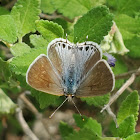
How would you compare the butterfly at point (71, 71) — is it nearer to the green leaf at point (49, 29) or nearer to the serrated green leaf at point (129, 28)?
the green leaf at point (49, 29)

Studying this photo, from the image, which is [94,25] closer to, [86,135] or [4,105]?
[86,135]

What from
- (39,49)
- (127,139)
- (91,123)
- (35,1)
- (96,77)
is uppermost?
(35,1)

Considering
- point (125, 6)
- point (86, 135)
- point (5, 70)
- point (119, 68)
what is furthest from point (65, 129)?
point (125, 6)

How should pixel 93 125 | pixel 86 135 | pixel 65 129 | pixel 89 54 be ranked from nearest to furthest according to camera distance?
pixel 89 54
pixel 86 135
pixel 93 125
pixel 65 129

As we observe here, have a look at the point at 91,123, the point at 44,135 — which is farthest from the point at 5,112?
the point at 44,135

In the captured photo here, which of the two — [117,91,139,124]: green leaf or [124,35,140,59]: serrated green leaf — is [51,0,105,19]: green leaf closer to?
[124,35,140,59]: serrated green leaf

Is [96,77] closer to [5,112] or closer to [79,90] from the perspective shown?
[79,90]

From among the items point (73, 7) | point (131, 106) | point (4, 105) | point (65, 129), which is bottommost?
point (65, 129)
